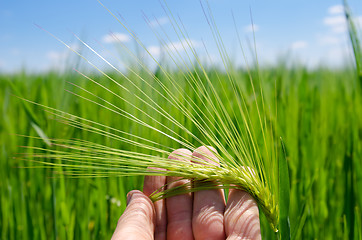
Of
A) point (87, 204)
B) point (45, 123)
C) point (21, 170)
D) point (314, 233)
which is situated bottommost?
point (314, 233)

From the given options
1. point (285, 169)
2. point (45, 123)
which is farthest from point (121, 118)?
point (285, 169)

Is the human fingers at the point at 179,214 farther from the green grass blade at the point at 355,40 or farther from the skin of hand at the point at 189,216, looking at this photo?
the green grass blade at the point at 355,40

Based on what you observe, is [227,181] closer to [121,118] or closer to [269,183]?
[269,183]

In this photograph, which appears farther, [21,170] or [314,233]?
[21,170]

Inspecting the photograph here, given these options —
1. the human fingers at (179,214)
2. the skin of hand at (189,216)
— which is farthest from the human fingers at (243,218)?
the human fingers at (179,214)

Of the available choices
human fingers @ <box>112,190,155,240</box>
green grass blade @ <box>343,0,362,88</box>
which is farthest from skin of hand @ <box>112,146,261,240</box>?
green grass blade @ <box>343,0,362,88</box>

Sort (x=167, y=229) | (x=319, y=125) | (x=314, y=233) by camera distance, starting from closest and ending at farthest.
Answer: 1. (x=167, y=229)
2. (x=314, y=233)
3. (x=319, y=125)

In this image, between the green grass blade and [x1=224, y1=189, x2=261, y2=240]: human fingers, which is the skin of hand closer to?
[x1=224, y1=189, x2=261, y2=240]: human fingers
